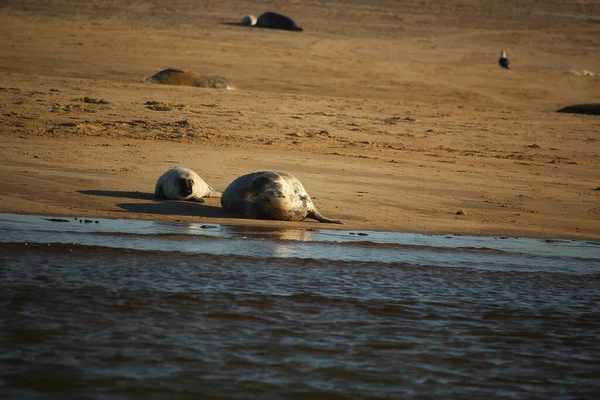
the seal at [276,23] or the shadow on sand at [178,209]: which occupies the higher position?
the seal at [276,23]

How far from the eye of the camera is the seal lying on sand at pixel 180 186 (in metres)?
8.55

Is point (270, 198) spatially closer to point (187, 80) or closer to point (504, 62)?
point (187, 80)

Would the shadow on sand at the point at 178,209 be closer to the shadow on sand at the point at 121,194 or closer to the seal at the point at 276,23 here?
the shadow on sand at the point at 121,194

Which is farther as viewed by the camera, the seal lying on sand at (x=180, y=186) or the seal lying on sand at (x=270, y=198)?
the seal lying on sand at (x=180, y=186)

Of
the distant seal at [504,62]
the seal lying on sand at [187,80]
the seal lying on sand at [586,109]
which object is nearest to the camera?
the seal lying on sand at [187,80]

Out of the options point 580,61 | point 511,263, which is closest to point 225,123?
point 511,263

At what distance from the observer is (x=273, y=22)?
34.1 meters

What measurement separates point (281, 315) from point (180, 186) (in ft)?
12.5

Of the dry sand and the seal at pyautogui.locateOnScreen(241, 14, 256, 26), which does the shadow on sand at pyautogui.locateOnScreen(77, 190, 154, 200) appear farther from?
the seal at pyautogui.locateOnScreen(241, 14, 256, 26)

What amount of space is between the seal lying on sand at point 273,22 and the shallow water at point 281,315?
27132 millimetres

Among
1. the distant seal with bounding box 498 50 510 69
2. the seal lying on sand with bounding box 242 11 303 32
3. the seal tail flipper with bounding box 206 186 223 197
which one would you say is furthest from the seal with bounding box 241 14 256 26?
the seal tail flipper with bounding box 206 186 223 197

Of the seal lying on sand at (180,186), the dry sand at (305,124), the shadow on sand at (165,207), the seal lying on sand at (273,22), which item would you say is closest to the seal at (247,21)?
the seal lying on sand at (273,22)

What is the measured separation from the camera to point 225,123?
1413cm

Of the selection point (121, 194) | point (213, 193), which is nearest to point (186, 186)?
point (213, 193)
